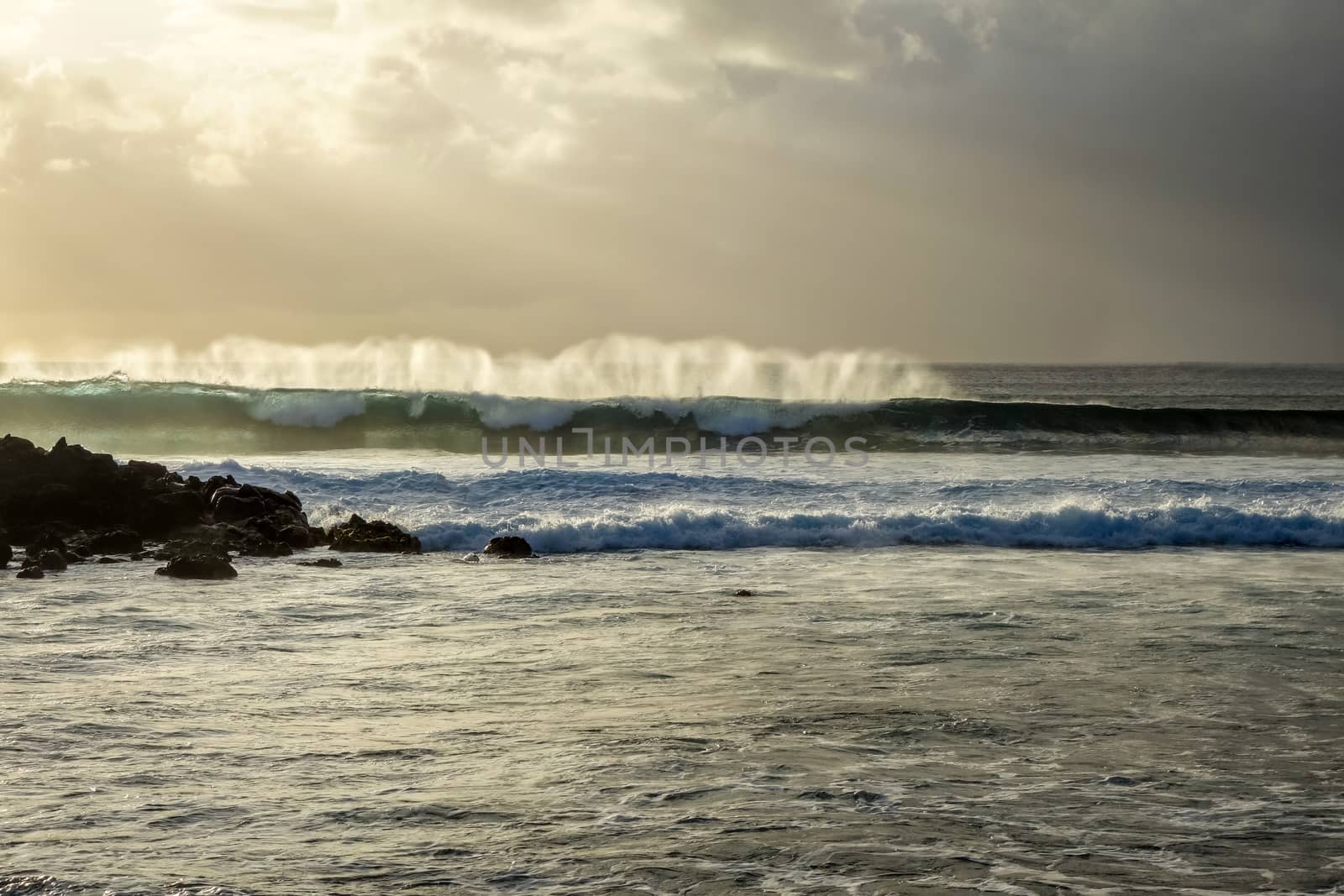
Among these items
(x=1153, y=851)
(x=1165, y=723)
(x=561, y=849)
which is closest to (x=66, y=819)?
(x=561, y=849)

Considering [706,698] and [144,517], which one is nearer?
[706,698]

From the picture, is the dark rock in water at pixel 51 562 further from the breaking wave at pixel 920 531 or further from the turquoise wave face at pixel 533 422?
the turquoise wave face at pixel 533 422

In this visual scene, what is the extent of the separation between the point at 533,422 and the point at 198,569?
749 inches

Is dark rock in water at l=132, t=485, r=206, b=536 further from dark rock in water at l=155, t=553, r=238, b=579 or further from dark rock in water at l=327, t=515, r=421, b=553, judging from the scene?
dark rock in water at l=155, t=553, r=238, b=579

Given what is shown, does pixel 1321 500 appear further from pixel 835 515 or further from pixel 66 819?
pixel 66 819

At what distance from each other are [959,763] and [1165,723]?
154 centimetres

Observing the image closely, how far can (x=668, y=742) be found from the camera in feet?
20.2

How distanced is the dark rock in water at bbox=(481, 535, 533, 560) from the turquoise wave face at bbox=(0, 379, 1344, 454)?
15174 mm

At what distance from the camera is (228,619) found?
9.72 meters

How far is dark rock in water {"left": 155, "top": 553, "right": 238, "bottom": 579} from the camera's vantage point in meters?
12.1

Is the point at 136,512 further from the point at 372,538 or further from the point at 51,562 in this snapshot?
the point at 372,538

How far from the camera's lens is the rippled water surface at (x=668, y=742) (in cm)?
453

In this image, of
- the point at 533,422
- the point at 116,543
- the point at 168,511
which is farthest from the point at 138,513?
the point at 533,422

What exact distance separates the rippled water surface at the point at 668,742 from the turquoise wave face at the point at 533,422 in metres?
19.4
